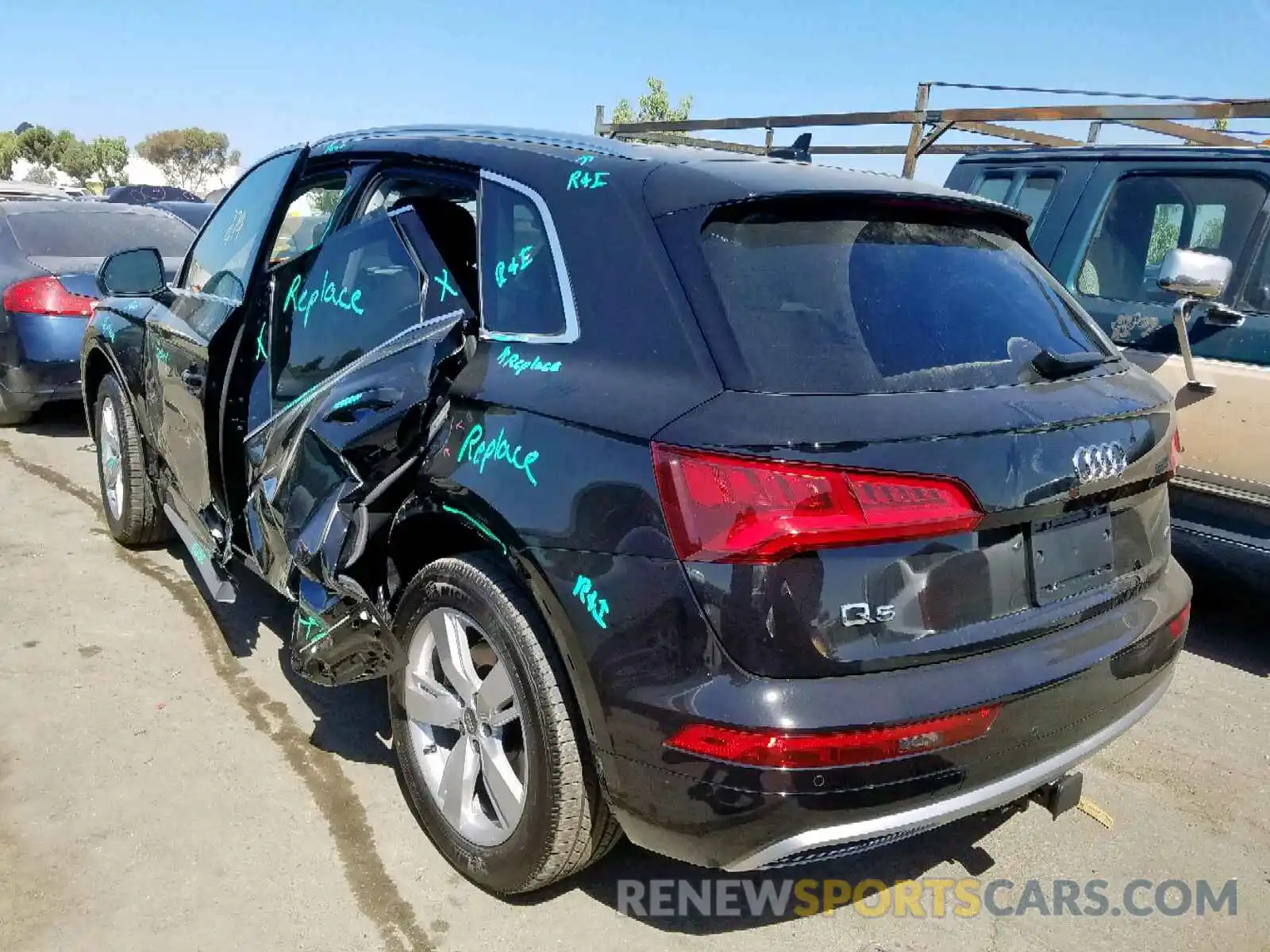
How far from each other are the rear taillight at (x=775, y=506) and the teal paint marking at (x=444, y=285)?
1044mm

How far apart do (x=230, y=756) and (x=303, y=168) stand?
192cm

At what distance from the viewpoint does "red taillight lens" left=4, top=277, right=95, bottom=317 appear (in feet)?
21.9

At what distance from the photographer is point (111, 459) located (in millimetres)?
4879

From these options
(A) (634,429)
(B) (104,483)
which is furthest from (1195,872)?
(B) (104,483)

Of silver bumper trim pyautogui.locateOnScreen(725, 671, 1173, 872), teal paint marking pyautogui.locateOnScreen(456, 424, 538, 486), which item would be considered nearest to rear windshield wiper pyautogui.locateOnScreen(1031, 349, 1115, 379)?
silver bumper trim pyautogui.locateOnScreen(725, 671, 1173, 872)

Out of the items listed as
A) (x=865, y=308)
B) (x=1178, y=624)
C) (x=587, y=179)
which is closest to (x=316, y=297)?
(x=587, y=179)

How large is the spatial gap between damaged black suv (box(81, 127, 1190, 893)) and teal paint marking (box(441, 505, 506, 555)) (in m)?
0.01

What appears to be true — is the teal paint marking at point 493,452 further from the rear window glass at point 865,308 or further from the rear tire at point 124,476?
the rear tire at point 124,476

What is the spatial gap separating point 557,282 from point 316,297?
1.10 metres

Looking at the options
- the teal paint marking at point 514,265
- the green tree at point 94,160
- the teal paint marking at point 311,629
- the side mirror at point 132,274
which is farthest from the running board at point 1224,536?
the green tree at point 94,160

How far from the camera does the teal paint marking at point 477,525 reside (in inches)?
89.4

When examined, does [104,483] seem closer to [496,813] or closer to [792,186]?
[496,813]

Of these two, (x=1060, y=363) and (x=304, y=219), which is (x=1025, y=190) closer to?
(x=1060, y=363)

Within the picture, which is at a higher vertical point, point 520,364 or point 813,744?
point 520,364
